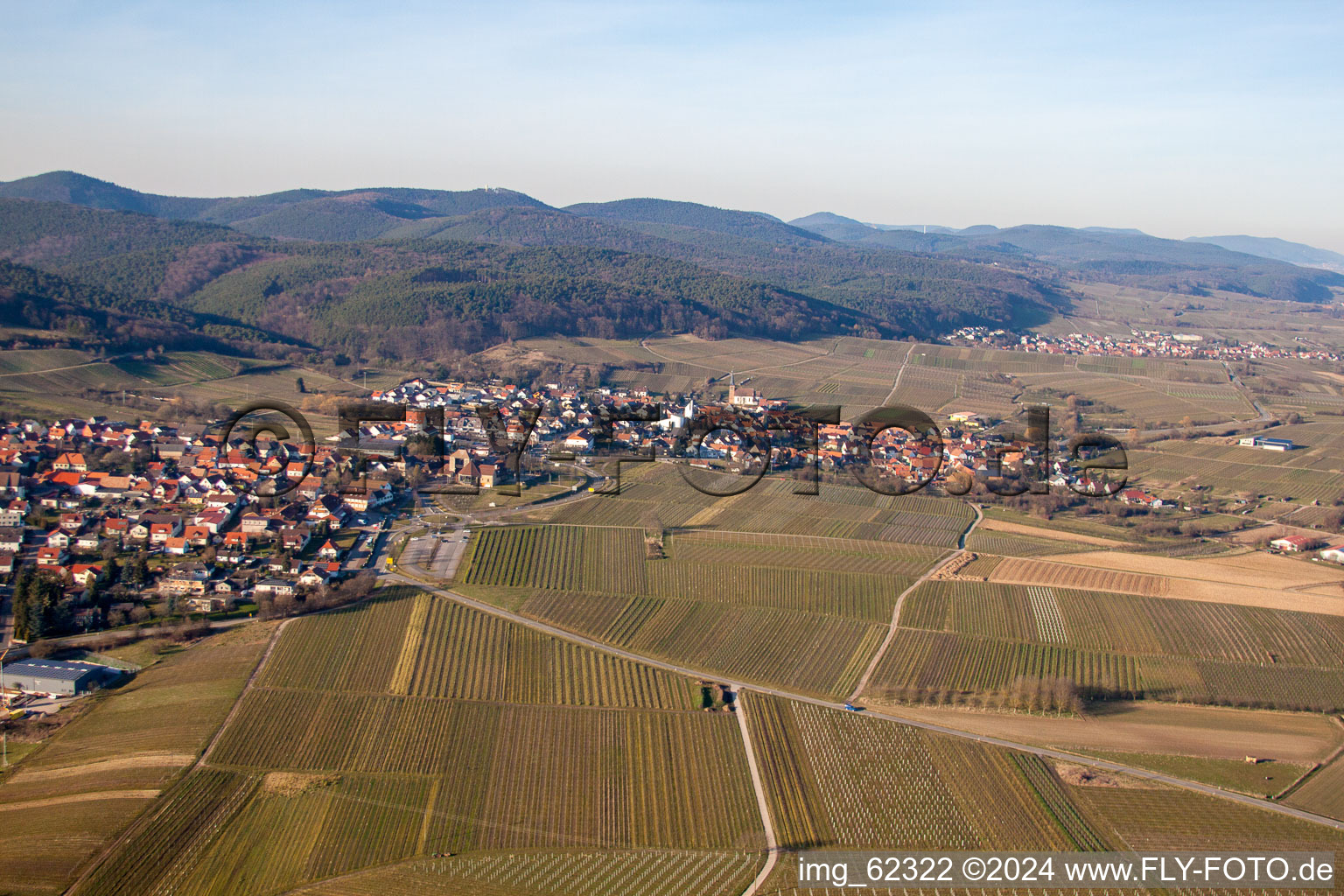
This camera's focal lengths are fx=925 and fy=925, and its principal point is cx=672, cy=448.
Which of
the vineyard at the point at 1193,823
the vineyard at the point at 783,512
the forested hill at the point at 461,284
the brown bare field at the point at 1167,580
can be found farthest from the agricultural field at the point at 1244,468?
the forested hill at the point at 461,284

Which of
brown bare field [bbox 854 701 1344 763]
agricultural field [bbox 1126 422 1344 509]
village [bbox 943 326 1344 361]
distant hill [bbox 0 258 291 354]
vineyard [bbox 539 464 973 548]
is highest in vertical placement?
distant hill [bbox 0 258 291 354]

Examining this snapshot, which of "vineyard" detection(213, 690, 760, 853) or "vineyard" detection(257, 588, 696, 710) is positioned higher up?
"vineyard" detection(257, 588, 696, 710)

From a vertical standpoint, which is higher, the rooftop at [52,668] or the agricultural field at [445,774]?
the rooftop at [52,668]

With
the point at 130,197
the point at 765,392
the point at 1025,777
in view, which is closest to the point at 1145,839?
the point at 1025,777

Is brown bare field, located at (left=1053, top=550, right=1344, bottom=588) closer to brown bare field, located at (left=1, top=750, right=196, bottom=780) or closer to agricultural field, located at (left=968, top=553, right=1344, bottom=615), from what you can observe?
agricultural field, located at (left=968, top=553, right=1344, bottom=615)

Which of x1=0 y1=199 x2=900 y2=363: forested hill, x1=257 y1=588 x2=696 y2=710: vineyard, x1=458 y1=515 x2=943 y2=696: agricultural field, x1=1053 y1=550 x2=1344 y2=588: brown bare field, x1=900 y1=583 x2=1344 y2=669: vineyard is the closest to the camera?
x1=257 y1=588 x2=696 y2=710: vineyard

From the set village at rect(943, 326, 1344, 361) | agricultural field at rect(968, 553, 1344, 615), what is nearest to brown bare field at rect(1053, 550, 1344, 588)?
agricultural field at rect(968, 553, 1344, 615)

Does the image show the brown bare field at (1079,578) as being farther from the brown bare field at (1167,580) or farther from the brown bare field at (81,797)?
the brown bare field at (81,797)
